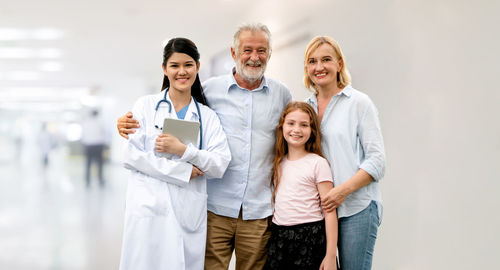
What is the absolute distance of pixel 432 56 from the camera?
104 inches

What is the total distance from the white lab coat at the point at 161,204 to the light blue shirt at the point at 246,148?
141 millimetres

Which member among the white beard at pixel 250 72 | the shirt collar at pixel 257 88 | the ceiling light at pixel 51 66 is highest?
the ceiling light at pixel 51 66

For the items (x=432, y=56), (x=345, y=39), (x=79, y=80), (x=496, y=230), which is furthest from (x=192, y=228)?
(x=79, y=80)

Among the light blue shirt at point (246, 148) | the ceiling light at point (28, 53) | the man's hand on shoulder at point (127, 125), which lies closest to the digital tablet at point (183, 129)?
the man's hand on shoulder at point (127, 125)

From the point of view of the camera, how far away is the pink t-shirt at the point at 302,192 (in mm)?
1652

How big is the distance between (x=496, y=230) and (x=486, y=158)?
0.42 m

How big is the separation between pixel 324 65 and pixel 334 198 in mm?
574

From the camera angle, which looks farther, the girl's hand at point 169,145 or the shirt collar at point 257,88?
the shirt collar at point 257,88

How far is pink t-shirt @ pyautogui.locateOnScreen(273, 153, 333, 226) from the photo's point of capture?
1.65 metres

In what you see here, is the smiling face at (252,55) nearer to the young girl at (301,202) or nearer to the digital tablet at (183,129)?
the young girl at (301,202)

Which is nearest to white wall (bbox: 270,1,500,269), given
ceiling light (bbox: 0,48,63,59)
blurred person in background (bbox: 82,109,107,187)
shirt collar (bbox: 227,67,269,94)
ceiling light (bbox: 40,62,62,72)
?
shirt collar (bbox: 227,67,269,94)

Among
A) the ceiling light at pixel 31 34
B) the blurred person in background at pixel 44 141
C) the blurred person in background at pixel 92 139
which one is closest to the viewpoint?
the ceiling light at pixel 31 34

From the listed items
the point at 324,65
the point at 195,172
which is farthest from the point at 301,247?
the point at 324,65

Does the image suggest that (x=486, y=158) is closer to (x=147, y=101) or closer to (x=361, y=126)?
(x=361, y=126)
